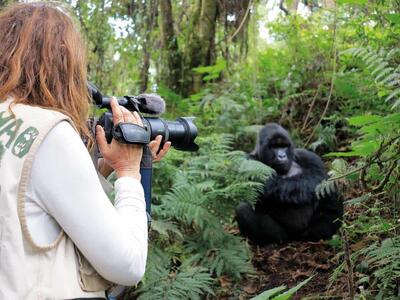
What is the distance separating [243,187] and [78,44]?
238cm

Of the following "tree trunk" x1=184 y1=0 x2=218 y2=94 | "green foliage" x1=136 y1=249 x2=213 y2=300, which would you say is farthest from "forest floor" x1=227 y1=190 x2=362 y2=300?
"tree trunk" x1=184 y1=0 x2=218 y2=94

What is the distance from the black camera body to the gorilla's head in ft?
9.81

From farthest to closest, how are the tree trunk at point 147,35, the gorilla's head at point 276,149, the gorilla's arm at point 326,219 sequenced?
1. the tree trunk at point 147,35
2. the gorilla's head at point 276,149
3. the gorilla's arm at point 326,219

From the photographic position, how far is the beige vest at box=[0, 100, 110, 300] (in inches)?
48.0

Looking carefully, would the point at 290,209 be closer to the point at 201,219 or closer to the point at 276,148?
the point at 276,148

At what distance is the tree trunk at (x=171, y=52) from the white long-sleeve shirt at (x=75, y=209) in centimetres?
525

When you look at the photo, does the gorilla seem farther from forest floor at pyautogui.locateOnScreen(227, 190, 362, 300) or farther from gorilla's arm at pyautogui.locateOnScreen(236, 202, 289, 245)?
forest floor at pyautogui.locateOnScreen(227, 190, 362, 300)

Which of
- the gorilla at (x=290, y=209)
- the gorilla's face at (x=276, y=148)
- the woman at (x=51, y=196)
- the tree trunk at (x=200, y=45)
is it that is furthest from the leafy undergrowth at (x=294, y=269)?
the tree trunk at (x=200, y=45)

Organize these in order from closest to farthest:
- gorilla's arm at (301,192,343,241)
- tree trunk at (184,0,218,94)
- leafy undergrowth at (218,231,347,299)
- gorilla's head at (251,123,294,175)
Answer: leafy undergrowth at (218,231,347,299) < gorilla's arm at (301,192,343,241) < gorilla's head at (251,123,294,175) < tree trunk at (184,0,218,94)

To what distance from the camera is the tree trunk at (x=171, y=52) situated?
254 inches

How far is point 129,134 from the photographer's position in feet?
4.70

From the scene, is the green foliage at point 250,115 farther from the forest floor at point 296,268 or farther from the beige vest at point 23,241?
the beige vest at point 23,241

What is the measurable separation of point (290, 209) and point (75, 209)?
3574 millimetres

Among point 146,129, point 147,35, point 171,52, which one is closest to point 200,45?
point 171,52
